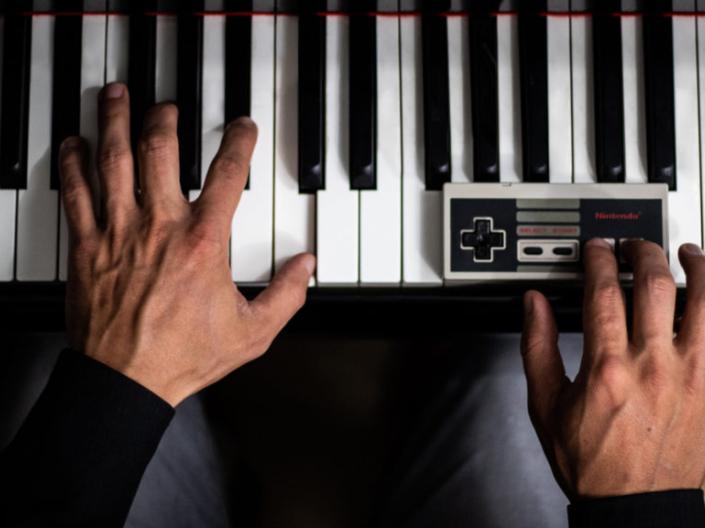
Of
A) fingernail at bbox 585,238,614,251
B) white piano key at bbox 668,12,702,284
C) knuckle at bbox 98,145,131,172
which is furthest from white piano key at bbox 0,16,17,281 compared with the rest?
white piano key at bbox 668,12,702,284

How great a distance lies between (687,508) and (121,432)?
61 centimetres

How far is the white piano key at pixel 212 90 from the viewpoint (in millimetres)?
868

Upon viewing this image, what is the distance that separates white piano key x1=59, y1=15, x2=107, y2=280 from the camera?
86 centimetres

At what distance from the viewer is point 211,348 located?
0.80 metres

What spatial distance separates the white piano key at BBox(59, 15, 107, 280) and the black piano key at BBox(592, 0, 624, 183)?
0.60 m

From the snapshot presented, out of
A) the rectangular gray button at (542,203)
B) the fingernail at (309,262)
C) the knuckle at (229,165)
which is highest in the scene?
the knuckle at (229,165)

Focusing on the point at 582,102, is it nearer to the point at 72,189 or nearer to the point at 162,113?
the point at 162,113

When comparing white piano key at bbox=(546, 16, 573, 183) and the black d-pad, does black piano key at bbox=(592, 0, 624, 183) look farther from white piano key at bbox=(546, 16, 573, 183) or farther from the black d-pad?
the black d-pad

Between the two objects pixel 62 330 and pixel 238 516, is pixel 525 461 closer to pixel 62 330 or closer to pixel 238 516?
pixel 238 516

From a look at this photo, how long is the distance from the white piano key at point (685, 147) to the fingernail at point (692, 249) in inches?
0.5

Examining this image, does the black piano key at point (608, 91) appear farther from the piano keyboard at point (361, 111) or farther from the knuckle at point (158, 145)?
the knuckle at point (158, 145)

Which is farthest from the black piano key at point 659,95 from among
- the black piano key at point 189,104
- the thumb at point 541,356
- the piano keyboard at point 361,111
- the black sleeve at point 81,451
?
the black sleeve at point 81,451

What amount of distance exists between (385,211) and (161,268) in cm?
27

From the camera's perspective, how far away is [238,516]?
Answer: 1.04 meters
